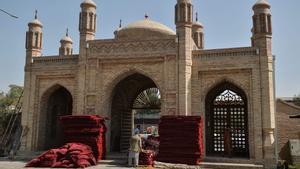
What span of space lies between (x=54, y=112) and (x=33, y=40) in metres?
4.08

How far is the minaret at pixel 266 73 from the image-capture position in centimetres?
1318

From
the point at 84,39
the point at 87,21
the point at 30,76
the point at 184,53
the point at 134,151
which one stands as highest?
the point at 87,21

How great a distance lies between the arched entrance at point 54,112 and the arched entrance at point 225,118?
7953 millimetres

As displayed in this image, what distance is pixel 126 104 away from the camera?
1872 centimetres

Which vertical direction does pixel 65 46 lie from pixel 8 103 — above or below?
above

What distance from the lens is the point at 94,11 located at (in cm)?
1655

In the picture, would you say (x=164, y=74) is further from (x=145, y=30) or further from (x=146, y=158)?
(x=146, y=158)

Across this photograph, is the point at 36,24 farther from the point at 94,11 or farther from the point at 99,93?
the point at 99,93

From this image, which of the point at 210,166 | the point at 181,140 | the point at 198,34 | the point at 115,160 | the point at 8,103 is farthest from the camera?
the point at 8,103

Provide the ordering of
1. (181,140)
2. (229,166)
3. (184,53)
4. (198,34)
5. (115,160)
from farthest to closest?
(198,34) < (184,53) < (115,160) < (181,140) < (229,166)

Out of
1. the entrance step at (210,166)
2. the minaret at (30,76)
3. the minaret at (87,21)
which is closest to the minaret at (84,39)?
the minaret at (87,21)

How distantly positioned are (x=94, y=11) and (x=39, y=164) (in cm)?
812

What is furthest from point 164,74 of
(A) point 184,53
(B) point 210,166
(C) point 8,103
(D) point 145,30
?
(C) point 8,103

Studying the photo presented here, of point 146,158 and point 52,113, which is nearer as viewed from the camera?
point 146,158
